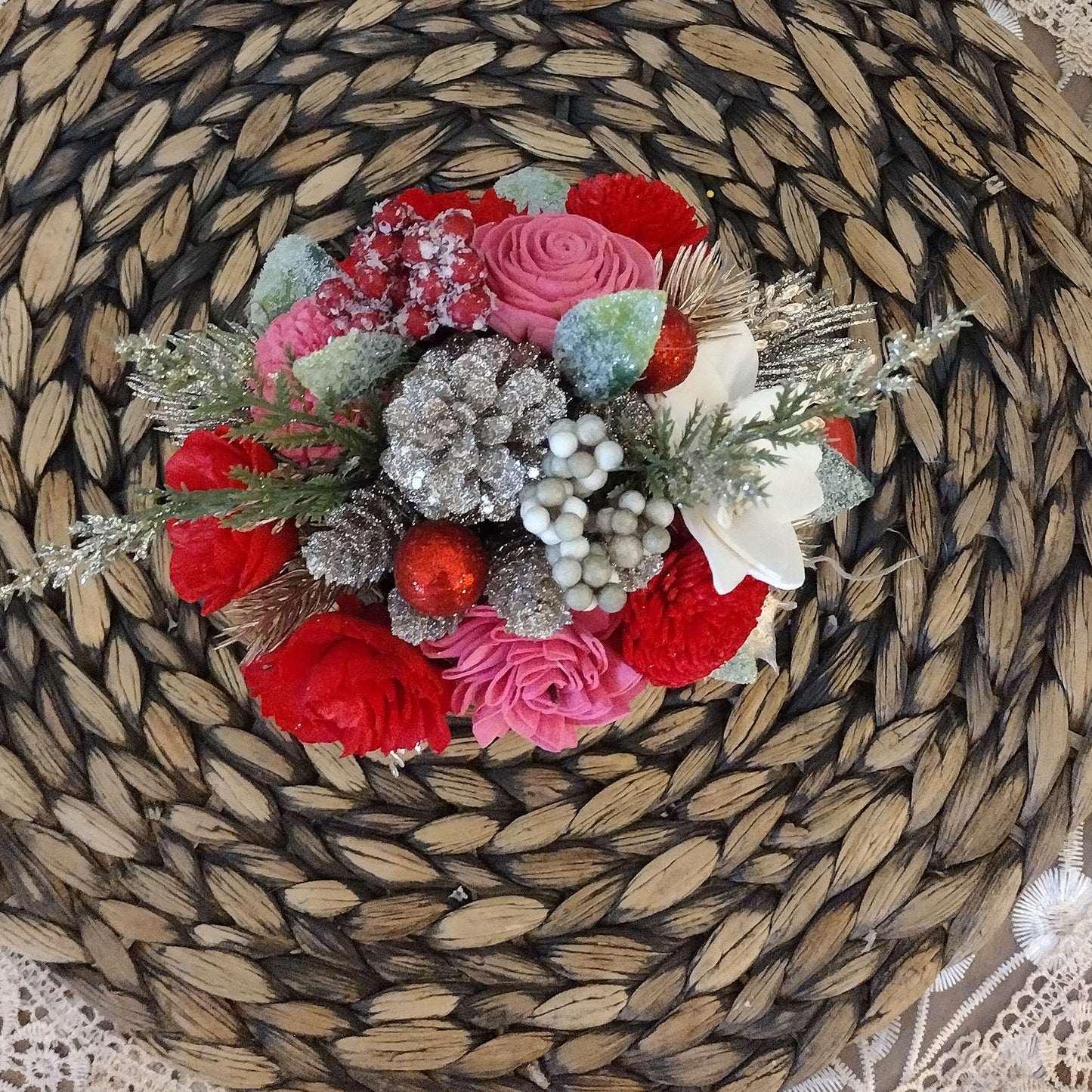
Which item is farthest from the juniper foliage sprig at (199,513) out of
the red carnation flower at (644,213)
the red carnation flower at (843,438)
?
the red carnation flower at (843,438)

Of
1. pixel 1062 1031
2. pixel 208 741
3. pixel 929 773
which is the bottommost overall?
pixel 208 741

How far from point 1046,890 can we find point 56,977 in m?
0.71

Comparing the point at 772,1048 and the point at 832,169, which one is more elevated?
the point at 832,169

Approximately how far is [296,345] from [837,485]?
1.09 ft

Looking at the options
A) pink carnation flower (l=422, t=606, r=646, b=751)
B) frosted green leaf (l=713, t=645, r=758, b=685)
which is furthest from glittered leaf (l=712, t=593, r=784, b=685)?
pink carnation flower (l=422, t=606, r=646, b=751)

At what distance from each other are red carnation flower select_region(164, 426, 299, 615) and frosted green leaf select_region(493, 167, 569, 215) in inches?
10.4

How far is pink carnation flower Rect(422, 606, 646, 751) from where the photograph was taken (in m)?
0.49

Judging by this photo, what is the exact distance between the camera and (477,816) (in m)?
0.66

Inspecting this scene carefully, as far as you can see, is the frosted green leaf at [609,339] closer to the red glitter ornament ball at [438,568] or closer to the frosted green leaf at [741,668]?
the red glitter ornament ball at [438,568]

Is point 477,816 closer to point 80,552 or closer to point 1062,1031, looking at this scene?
point 80,552

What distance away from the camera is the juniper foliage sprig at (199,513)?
0.40 meters

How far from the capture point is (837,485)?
23.6 inches

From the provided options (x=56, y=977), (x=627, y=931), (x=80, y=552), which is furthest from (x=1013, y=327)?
(x=56, y=977)

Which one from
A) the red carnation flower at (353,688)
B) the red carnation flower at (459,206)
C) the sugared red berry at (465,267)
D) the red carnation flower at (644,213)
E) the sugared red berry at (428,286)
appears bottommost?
the red carnation flower at (353,688)
